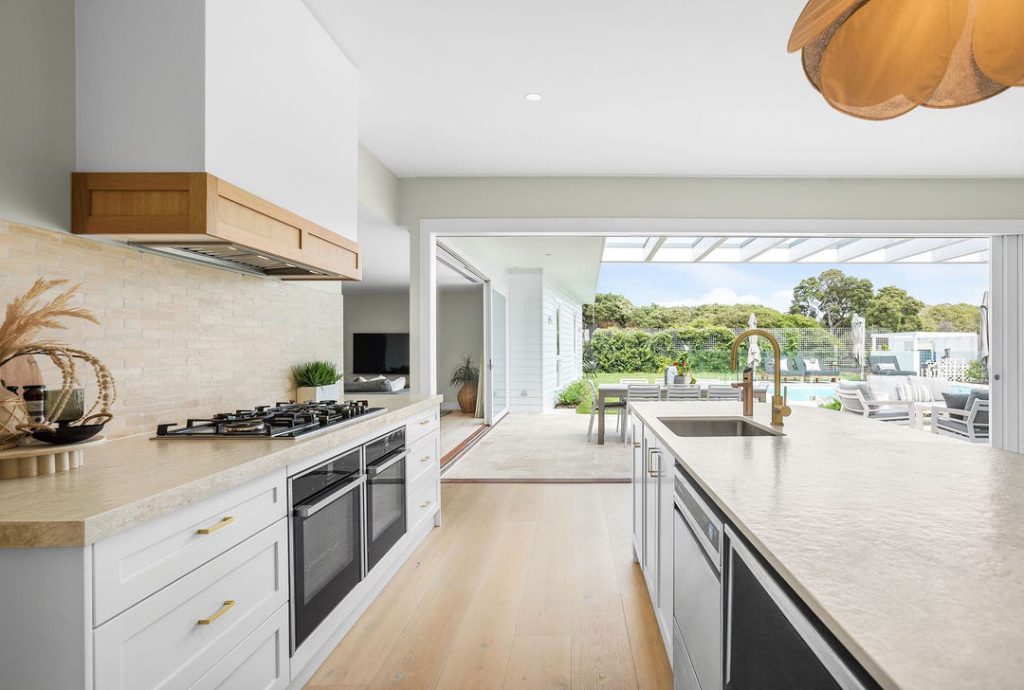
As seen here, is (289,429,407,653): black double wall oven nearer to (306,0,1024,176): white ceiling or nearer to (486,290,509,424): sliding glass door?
(306,0,1024,176): white ceiling

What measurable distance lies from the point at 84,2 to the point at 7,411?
53.4 inches

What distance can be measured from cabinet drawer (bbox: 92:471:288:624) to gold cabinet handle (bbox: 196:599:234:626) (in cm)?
14

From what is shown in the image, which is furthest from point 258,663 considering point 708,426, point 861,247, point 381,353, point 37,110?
point 381,353

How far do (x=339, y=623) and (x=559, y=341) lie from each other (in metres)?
9.78

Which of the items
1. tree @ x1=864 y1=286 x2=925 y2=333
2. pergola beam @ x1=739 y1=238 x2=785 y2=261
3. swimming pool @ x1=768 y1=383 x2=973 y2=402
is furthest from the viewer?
tree @ x1=864 y1=286 x2=925 y2=333

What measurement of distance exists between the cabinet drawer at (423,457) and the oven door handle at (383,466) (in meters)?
0.12

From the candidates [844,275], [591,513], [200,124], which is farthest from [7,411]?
[844,275]

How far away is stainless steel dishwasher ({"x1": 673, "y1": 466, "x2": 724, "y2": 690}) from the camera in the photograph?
141cm

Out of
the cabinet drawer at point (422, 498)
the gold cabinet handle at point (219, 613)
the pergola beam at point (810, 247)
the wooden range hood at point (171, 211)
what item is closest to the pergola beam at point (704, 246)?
the pergola beam at point (810, 247)

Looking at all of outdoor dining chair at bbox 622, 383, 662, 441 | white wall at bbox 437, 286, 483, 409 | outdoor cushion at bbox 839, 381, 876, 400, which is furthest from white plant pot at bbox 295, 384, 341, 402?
white wall at bbox 437, 286, 483, 409

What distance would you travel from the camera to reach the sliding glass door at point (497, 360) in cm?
869

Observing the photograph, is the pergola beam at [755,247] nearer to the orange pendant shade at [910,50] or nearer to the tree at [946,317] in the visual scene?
the orange pendant shade at [910,50]

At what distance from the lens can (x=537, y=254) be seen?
8195 mm

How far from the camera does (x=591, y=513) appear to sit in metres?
4.15
